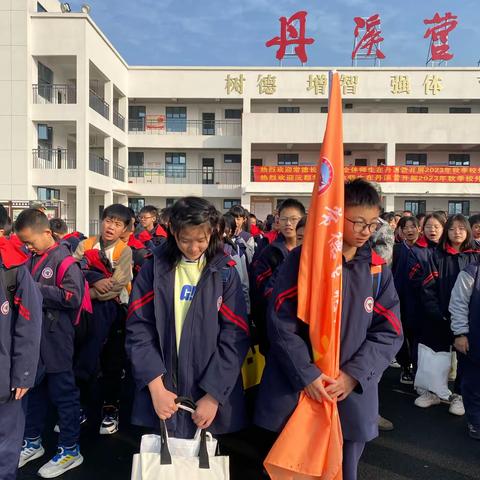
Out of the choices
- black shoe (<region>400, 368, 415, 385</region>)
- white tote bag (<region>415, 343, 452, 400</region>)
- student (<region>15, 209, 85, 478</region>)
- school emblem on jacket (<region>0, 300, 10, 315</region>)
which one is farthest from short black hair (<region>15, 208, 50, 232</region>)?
black shoe (<region>400, 368, 415, 385</region>)

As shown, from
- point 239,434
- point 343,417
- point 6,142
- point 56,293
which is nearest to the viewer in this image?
point 343,417

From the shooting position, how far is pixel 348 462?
1.96m

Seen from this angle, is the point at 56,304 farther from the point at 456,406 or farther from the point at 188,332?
the point at 456,406

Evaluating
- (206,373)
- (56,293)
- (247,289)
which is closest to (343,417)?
(206,373)

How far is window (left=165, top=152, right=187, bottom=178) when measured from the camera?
80.7 ft

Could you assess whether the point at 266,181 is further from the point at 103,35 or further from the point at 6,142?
the point at 6,142

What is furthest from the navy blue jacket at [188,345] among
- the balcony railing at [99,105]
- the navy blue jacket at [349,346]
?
the balcony railing at [99,105]

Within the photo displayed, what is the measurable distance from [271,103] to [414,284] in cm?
2211

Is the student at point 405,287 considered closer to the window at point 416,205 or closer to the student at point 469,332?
the student at point 469,332

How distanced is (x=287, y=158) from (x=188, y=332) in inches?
915

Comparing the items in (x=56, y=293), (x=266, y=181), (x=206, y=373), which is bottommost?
(x=206, y=373)

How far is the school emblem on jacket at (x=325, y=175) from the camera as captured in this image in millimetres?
1737

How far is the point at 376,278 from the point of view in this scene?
195 centimetres

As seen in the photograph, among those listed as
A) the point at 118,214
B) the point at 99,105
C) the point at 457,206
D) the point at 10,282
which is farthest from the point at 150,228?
the point at 457,206
